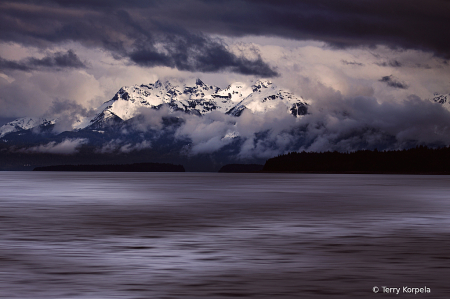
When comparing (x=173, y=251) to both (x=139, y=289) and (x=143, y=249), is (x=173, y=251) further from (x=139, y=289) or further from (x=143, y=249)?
(x=139, y=289)

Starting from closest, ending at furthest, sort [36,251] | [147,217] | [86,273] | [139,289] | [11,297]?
[11,297] < [139,289] < [86,273] < [36,251] < [147,217]

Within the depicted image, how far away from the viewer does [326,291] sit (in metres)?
15.2

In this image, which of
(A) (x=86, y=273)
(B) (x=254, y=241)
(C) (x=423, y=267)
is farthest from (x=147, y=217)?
(C) (x=423, y=267)

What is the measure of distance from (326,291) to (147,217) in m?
26.0

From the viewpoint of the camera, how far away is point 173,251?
2242 centimetres

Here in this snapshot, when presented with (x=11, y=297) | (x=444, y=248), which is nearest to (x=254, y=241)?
(x=444, y=248)

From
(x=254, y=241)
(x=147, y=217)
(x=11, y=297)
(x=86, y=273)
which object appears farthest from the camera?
(x=147, y=217)

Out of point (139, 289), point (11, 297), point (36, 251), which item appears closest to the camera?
point (11, 297)

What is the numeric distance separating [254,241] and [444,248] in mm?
8751

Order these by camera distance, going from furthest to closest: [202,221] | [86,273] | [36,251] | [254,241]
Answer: [202,221]
[254,241]
[36,251]
[86,273]

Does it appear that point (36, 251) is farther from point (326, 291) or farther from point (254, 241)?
point (326, 291)

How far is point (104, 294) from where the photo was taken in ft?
48.5

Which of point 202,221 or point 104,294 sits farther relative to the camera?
point 202,221

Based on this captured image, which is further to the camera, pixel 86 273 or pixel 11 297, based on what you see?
pixel 86 273
